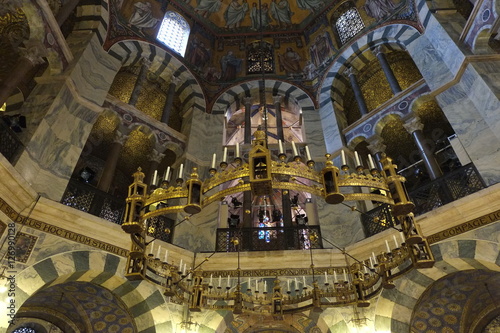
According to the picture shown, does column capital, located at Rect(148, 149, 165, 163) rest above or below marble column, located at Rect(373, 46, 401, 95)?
below

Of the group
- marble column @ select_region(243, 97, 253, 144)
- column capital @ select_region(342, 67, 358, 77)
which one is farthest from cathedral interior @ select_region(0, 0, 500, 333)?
marble column @ select_region(243, 97, 253, 144)

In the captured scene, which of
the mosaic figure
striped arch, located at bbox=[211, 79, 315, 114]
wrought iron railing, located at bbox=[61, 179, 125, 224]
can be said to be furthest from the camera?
the mosaic figure

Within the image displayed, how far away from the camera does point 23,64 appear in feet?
24.9

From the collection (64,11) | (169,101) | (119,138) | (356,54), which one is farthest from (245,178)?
(64,11)

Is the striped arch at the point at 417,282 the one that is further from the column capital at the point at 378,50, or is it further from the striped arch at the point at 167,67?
the striped arch at the point at 167,67

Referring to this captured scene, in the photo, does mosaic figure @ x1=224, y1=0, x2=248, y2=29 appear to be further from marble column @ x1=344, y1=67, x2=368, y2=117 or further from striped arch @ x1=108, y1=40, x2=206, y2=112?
marble column @ x1=344, y1=67, x2=368, y2=117

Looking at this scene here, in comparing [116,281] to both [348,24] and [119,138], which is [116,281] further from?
[348,24]

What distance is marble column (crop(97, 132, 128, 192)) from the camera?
8.70 meters

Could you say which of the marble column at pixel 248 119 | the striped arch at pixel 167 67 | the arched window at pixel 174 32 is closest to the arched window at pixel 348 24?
the marble column at pixel 248 119

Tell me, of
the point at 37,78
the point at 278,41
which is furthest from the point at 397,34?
the point at 37,78

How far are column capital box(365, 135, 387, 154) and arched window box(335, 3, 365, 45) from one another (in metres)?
4.39

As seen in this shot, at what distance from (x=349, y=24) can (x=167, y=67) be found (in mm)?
6543

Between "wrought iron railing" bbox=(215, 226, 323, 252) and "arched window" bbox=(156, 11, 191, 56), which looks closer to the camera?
"wrought iron railing" bbox=(215, 226, 323, 252)

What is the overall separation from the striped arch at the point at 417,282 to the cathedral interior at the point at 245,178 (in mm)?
35
